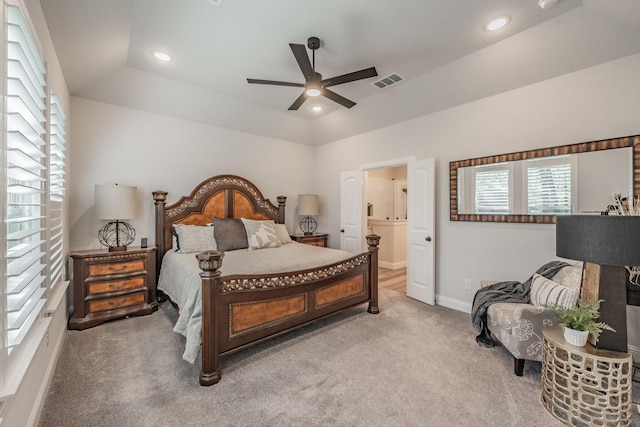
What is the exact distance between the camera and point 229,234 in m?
3.93

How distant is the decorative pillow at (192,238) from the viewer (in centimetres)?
364

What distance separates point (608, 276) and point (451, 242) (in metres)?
2.02

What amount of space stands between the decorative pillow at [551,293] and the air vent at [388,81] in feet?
8.67

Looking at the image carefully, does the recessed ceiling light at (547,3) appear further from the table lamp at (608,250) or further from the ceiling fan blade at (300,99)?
the ceiling fan blade at (300,99)

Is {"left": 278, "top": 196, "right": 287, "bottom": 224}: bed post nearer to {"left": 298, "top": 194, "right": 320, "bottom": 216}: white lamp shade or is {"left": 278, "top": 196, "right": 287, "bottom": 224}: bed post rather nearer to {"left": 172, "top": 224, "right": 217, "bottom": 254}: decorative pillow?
{"left": 298, "top": 194, "right": 320, "bottom": 216}: white lamp shade

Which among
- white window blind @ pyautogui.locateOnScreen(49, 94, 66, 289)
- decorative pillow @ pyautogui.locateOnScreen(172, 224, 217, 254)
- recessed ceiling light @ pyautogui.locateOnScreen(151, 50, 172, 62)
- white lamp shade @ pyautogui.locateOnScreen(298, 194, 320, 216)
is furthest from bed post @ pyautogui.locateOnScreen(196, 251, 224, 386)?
white lamp shade @ pyautogui.locateOnScreen(298, 194, 320, 216)

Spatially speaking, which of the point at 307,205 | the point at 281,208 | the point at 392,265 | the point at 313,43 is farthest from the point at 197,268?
the point at 392,265

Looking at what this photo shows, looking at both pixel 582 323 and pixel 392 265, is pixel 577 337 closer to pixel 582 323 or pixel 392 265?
pixel 582 323

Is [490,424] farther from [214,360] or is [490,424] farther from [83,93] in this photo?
[83,93]

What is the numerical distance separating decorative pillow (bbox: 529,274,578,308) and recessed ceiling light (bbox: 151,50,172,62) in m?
4.24

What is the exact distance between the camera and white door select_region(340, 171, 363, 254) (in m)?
4.94

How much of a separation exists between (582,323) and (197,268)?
2979mm

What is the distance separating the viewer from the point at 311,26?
2.49 meters

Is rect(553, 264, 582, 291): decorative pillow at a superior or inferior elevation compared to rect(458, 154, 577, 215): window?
inferior
